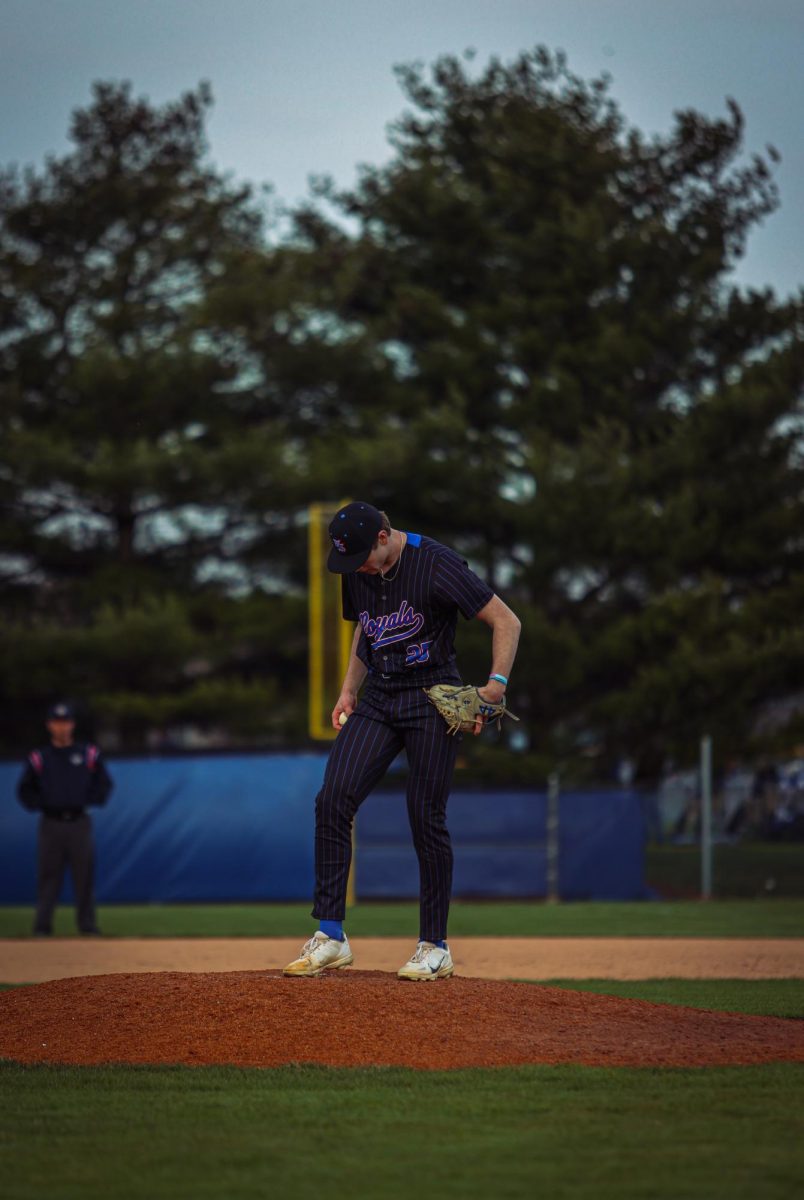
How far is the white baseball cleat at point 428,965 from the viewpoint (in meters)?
6.13

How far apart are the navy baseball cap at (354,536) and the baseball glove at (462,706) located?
582mm

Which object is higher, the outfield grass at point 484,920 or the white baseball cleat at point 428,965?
the white baseball cleat at point 428,965

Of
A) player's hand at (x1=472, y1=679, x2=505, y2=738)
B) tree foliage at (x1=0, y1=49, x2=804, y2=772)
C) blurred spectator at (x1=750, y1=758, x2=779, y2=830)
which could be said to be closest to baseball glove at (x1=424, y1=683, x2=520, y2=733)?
player's hand at (x1=472, y1=679, x2=505, y2=738)

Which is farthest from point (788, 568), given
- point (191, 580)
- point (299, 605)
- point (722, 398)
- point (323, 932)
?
point (323, 932)

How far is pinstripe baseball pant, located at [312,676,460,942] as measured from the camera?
6168 millimetres

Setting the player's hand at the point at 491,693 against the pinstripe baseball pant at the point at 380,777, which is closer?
the player's hand at the point at 491,693

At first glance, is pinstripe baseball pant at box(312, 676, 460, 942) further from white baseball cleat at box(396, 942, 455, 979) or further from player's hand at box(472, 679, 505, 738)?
player's hand at box(472, 679, 505, 738)

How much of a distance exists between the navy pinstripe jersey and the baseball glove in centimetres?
16

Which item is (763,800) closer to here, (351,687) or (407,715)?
(351,687)

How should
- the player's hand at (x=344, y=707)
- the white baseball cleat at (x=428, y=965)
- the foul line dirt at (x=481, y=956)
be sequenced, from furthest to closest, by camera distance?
the foul line dirt at (x=481, y=956)
the player's hand at (x=344, y=707)
the white baseball cleat at (x=428, y=965)

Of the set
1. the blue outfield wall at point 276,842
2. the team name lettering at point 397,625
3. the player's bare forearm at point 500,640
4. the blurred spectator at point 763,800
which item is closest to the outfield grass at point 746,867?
the blurred spectator at point 763,800

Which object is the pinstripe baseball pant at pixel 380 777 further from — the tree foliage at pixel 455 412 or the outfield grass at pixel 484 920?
the tree foliage at pixel 455 412

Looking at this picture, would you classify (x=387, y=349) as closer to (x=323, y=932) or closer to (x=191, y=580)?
(x=191, y=580)

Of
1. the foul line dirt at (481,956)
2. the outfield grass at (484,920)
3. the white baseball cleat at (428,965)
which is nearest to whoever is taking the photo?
the white baseball cleat at (428,965)
